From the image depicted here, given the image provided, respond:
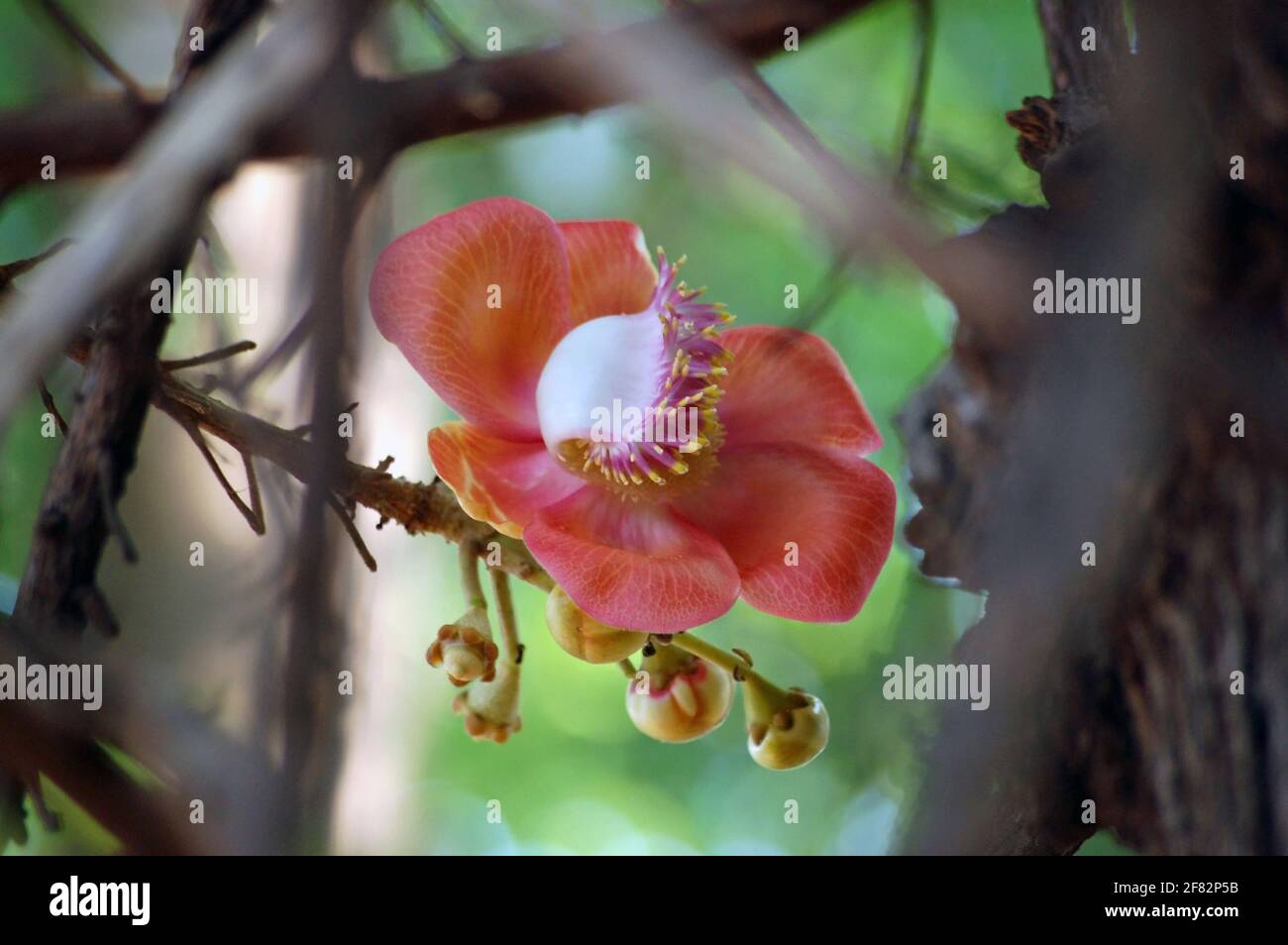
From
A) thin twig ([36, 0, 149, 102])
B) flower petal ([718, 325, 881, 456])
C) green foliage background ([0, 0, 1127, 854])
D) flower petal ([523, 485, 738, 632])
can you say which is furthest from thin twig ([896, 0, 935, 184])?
thin twig ([36, 0, 149, 102])

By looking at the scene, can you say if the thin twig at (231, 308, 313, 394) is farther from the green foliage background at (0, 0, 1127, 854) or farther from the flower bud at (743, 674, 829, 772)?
the flower bud at (743, 674, 829, 772)

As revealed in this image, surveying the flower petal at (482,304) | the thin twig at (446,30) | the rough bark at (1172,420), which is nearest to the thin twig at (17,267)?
the flower petal at (482,304)

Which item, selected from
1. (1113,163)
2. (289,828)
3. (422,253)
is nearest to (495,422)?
(422,253)

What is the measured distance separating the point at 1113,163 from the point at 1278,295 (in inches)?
4.0

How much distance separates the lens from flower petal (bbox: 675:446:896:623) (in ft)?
1.34

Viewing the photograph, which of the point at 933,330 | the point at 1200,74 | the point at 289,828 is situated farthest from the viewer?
the point at 933,330

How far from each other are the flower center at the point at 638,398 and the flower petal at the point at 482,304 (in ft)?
0.06

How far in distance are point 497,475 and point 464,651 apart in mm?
69

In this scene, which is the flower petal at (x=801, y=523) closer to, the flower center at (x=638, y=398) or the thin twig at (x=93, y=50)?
the flower center at (x=638, y=398)

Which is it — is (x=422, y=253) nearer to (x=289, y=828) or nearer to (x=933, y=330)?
(x=289, y=828)

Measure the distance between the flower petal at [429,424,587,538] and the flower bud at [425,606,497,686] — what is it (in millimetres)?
38

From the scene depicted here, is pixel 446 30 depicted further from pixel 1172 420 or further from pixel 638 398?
pixel 1172 420

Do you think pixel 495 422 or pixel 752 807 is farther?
pixel 752 807
